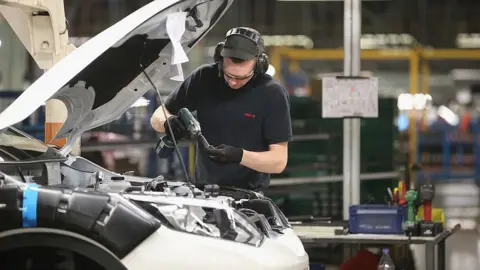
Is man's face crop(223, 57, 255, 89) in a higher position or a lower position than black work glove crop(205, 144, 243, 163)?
higher

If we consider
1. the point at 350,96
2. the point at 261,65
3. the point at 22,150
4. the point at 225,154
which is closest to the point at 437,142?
the point at 350,96

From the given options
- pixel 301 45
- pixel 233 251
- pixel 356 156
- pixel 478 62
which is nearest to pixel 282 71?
pixel 301 45

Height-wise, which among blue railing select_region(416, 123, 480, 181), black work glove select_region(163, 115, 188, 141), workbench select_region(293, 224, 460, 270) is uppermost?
black work glove select_region(163, 115, 188, 141)

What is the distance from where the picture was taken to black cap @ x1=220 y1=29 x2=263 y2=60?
4.02 m

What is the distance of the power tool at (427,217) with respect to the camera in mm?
5258

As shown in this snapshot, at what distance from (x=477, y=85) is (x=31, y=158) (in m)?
4.44

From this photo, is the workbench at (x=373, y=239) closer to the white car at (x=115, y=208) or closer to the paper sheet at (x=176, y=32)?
the white car at (x=115, y=208)

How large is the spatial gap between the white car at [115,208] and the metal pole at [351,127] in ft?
8.40

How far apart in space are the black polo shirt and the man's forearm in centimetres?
10

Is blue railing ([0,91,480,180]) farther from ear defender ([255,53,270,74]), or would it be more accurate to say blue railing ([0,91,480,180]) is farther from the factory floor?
ear defender ([255,53,270,74])

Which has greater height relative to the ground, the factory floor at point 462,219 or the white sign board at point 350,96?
the white sign board at point 350,96

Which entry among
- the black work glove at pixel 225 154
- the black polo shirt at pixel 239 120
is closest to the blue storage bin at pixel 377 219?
the black polo shirt at pixel 239 120

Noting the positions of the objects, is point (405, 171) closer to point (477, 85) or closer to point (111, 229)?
point (477, 85)

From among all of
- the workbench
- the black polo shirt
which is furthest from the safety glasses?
the workbench
